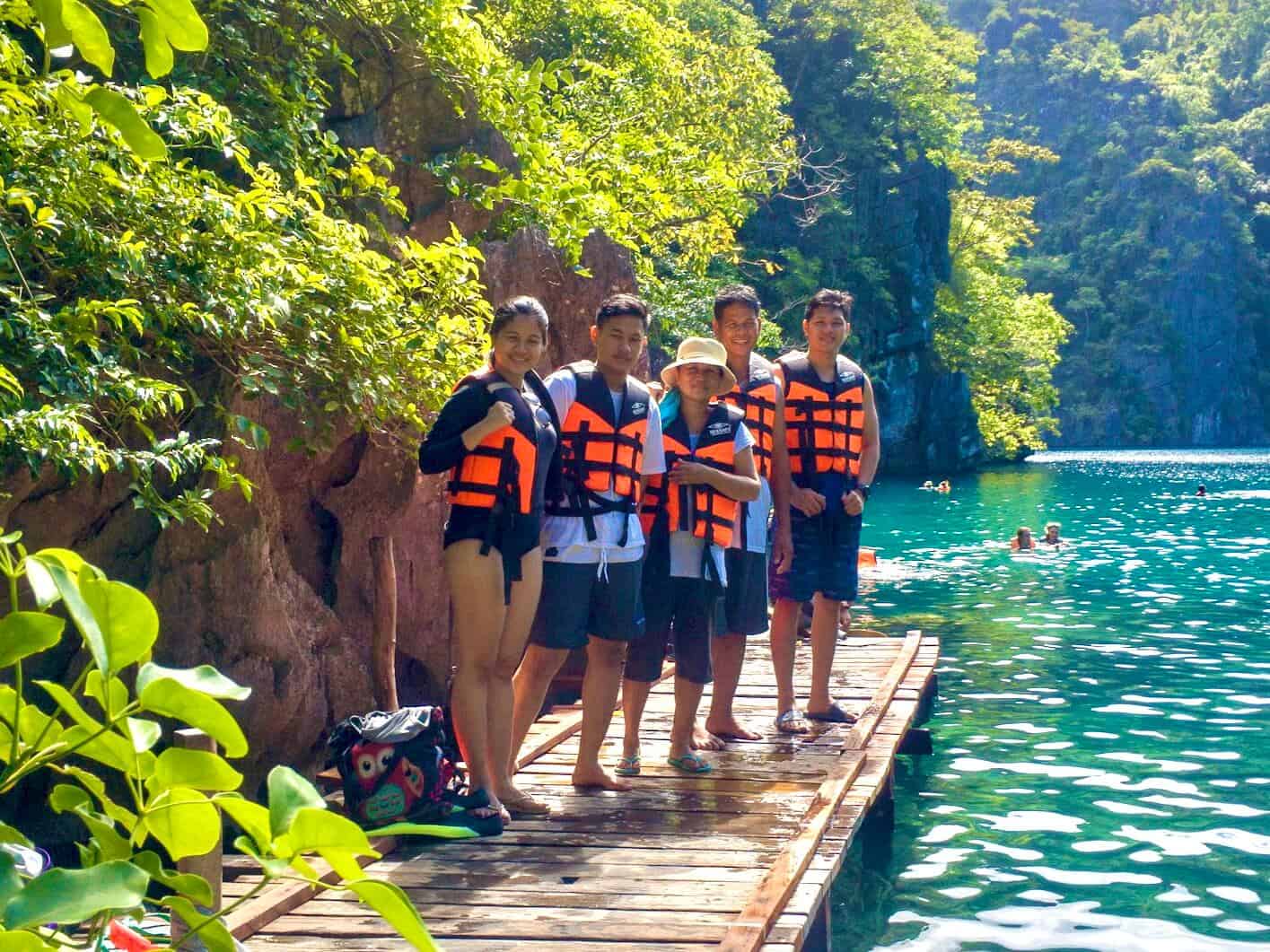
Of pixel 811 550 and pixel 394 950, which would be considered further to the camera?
pixel 811 550

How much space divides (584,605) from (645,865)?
1112 millimetres

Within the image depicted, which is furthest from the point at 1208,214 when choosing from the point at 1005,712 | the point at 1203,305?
the point at 1005,712

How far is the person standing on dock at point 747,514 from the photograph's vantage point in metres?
6.37

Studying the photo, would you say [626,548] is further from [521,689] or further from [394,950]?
[394,950]

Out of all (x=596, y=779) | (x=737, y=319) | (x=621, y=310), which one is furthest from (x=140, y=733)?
(x=737, y=319)

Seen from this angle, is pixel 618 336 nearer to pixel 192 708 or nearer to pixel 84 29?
pixel 84 29

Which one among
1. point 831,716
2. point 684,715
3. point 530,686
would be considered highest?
point 530,686

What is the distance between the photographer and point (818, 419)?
22.8 ft

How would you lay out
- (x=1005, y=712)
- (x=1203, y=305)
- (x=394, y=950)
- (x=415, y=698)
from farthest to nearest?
(x=1203, y=305) < (x=1005, y=712) < (x=415, y=698) < (x=394, y=950)

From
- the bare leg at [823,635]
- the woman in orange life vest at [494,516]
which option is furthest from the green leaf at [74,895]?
the bare leg at [823,635]

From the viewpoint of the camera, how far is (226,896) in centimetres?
455

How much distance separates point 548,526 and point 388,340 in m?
1.16

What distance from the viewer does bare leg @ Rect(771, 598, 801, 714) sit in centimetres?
693

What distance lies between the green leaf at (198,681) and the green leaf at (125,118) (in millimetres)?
316
